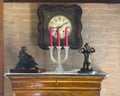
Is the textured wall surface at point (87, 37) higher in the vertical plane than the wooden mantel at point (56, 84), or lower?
higher

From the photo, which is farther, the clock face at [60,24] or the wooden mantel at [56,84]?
the clock face at [60,24]

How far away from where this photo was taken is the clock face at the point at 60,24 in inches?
133

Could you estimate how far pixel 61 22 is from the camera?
3395mm

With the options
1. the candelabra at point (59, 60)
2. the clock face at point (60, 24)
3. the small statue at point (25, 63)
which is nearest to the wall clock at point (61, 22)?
the clock face at point (60, 24)

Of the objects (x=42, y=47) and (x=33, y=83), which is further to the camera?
(x=42, y=47)

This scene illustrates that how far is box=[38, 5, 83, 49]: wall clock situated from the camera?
339 centimetres

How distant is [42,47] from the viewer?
3398 mm

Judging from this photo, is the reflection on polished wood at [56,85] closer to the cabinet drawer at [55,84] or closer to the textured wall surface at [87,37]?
the cabinet drawer at [55,84]

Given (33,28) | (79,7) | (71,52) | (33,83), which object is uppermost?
(79,7)

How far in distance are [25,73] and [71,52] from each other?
28.0 inches

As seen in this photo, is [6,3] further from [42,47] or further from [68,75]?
[68,75]

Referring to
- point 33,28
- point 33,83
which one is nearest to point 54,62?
point 33,28

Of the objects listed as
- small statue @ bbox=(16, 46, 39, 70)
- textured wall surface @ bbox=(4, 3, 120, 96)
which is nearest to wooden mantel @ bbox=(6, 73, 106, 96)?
small statue @ bbox=(16, 46, 39, 70)

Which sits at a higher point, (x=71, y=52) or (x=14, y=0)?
(x=14, y=0)
